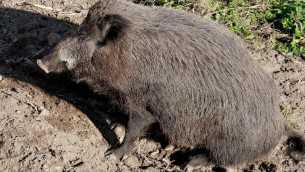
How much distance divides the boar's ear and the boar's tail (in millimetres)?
1946

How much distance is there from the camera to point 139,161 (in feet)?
15.8

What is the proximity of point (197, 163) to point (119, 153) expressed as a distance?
2.54ft

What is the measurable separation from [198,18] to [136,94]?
94 cm

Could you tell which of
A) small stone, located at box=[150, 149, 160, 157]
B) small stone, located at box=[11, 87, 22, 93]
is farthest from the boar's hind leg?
small stone, located at box=[11, 87, 22, 93]

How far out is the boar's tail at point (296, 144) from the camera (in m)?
4.91

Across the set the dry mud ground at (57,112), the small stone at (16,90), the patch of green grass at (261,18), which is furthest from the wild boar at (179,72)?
the patch of green grass at (261,18)

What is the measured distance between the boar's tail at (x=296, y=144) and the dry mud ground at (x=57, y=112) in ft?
0.24

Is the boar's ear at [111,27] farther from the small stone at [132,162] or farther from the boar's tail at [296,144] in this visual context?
the boar's tail at [296,144]

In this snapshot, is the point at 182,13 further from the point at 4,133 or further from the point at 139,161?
the point at 4,133

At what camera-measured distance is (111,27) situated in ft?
14.1

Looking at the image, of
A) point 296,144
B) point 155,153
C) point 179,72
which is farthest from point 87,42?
point 296,144

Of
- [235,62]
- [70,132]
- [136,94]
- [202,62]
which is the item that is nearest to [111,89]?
[136,94]

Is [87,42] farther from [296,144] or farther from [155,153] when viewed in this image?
[296,144]

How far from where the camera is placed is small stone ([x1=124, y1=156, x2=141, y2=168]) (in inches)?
187
